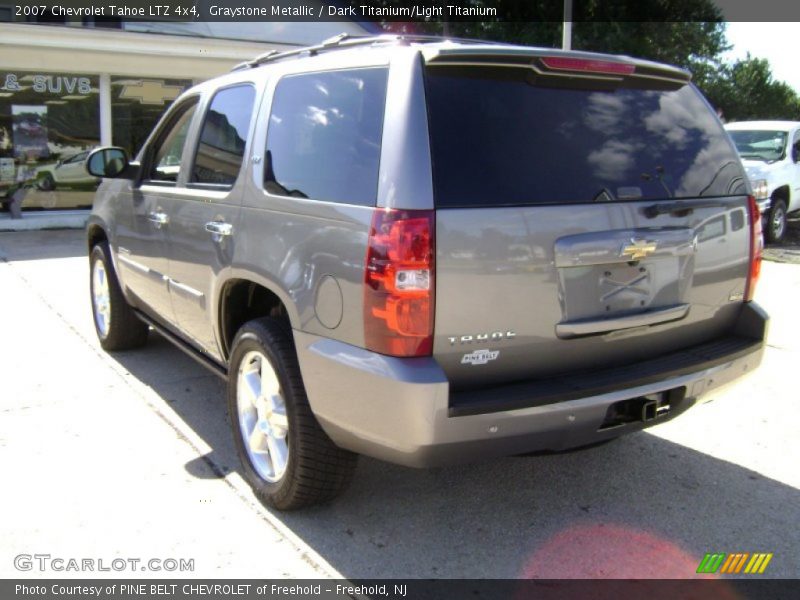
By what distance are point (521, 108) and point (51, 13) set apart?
1572 cm

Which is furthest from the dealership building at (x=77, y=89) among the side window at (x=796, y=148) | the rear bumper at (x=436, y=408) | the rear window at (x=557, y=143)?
the rear window at (x=557, y=143)

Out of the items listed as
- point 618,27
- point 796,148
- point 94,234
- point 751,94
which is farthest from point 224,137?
point 751,94

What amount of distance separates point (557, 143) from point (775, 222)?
1100 centimetres

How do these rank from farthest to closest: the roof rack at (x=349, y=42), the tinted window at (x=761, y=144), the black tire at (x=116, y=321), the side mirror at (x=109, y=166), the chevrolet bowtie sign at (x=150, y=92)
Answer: the chevrolet bowtie sign at (x=150, y=92) → the tinted window at (x=761, y=144) → the black tire at (x=116, y=321) → the side mirror at (x=109, y=166) → the roof rack at (x=349, y=42)

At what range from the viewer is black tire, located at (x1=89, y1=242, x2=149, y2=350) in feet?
18.8

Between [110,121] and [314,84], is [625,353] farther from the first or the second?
[110,121]

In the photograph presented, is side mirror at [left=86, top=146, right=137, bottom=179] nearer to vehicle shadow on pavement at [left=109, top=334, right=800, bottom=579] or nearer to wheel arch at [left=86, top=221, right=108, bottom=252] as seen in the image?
wheel arch at [left=86, top=221, right=108, bottom=252]

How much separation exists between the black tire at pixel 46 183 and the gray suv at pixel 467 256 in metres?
11.7

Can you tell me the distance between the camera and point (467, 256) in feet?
9.12

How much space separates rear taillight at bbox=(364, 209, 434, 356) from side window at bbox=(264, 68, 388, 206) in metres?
0.19

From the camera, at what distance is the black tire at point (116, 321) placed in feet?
18.8

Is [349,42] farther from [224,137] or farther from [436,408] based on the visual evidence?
[436,408]

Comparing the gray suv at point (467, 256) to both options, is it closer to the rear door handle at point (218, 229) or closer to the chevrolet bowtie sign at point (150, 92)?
the rear door handle at point (218, 229)

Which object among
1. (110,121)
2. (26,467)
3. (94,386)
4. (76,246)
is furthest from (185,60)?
(26,467)
